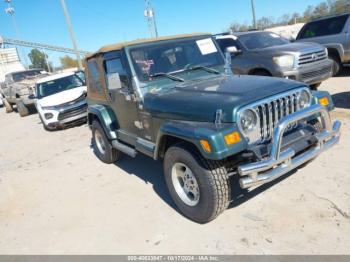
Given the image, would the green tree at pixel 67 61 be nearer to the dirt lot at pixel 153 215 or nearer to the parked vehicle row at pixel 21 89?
the parked vehicle row at pixel 21 89

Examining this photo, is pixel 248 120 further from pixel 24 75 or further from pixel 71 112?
pixel 24 75

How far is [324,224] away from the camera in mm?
3014

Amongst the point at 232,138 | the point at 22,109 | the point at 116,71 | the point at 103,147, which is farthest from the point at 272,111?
the point at 22,109

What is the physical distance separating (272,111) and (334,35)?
7955 mm

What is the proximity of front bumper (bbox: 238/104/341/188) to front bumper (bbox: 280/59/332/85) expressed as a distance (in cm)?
392

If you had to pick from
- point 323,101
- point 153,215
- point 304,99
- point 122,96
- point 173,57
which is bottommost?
point 153,215

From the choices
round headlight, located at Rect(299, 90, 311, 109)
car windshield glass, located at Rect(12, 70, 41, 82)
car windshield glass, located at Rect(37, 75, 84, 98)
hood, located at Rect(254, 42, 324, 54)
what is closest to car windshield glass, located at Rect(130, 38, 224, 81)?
round headlight, located at Rect(299, 90, 311, 109)

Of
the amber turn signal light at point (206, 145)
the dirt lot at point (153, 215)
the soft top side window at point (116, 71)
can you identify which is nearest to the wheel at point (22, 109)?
the dirt lot at point (153, 215)

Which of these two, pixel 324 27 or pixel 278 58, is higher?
pixel 324 27

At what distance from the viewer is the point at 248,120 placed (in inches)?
116

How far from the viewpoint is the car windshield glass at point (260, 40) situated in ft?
26.3

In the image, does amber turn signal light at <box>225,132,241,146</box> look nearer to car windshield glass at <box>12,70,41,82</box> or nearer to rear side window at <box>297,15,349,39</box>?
rear side window at <box>297,15,349,39</box>

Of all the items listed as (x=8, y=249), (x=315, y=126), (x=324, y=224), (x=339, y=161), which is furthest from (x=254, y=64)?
(x=8, y=249)

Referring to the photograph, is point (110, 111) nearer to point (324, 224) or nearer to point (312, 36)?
point (324, 224)
